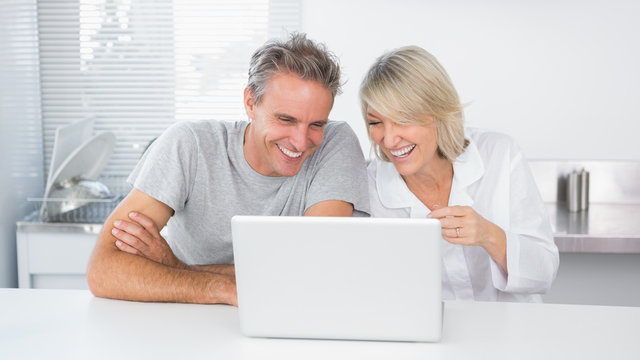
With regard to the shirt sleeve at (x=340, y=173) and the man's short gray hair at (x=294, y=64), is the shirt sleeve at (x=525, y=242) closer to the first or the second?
the shirt sleeve at (x=340, y=173)

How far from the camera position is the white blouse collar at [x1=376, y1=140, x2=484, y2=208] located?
6.42 ft

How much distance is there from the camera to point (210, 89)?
3.28 metres

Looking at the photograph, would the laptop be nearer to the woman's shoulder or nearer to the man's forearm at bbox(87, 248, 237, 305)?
the man's forearm at bbox(87, 248, 237, 305)

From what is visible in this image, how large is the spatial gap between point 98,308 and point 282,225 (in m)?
0.53

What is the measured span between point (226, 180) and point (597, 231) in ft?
4.69

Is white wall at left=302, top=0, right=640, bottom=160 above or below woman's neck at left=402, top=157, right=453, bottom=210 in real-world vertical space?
above

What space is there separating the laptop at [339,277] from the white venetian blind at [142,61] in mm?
2122

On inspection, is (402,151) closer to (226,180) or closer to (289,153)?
(289,153)

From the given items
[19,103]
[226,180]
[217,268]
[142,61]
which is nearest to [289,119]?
[226,180]

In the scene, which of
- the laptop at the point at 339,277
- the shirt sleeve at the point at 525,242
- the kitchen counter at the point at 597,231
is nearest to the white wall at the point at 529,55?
the kitchen counter at the point at 597,231

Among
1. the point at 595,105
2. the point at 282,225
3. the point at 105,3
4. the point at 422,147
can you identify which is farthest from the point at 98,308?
the point at 595,105

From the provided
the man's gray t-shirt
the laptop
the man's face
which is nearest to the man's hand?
the man's gray t-shirt

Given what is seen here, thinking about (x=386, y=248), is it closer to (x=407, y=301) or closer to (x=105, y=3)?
(x=407, y=301)

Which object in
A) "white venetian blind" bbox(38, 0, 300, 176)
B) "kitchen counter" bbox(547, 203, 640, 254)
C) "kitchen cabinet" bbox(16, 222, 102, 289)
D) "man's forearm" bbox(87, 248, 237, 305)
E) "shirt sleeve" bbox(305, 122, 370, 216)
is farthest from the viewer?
"white venetian blind" bbox(38, 0, 300, 176)
